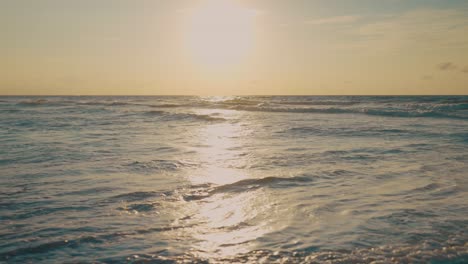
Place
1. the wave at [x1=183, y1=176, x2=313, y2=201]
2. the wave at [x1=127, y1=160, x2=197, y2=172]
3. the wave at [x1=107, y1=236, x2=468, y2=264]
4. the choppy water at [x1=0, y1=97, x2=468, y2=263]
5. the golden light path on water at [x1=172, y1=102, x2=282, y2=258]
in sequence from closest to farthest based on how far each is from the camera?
the wave at [x1=107, y1=236, x2=468, y2=264] < the choppy water at [x1=0, y1=97, x2=468, y2=263] < the golden light path on water at [x1=172, y1=102, x2=282, y2=258] < the wave at [x1=183, y1=176, x2=313, y2=201] < the wave at [x1=127, y1=160, x2=197, y2=172]

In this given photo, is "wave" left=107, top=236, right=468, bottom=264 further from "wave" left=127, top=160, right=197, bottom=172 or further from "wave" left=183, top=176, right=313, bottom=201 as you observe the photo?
"wave" left=127, top=160, right=197, bottom=172

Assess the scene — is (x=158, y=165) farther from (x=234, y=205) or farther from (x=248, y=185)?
(x=234, y=205)

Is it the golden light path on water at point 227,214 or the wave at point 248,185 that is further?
the wave at point 248,185

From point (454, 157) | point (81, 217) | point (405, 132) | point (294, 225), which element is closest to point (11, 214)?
point (81, 217)

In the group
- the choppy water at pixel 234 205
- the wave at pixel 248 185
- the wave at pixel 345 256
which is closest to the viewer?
the wave at pixel 345 256

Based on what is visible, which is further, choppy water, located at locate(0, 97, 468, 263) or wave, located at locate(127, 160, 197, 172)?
wave, located at locate(127, 160, 197, 172)

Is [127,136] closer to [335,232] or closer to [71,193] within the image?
[71,193]

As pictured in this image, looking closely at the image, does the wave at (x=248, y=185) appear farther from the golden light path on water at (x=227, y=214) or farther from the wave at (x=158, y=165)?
the wave at (x=158, y=165)

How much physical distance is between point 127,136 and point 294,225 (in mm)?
10202

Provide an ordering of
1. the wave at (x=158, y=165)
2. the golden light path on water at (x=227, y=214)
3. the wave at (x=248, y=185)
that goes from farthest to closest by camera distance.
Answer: the wave at (x=158, y=165) < the wave at (x=248, y=185) < the golden light path on water at (x=227, y=214)

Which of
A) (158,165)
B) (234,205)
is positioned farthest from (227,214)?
(158,165)

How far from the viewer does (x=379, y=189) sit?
585 centimetres

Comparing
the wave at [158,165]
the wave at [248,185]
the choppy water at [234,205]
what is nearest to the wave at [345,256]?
the choppy water at [234,205]

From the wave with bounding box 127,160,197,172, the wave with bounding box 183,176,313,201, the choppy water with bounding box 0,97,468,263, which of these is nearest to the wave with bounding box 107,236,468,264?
the choppy water with bounding box 0,97,468,263
